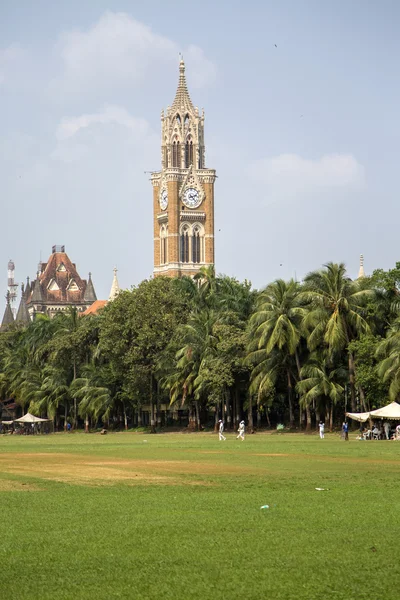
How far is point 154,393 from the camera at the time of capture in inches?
3666

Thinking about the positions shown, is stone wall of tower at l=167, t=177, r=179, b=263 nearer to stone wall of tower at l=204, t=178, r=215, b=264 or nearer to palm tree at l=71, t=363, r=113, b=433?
stone wall of tower at l=204, t=178, r=215, b=264

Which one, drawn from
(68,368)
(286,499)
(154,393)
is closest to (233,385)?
(154,393)

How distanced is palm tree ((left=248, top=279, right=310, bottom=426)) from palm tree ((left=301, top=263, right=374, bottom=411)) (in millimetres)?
1526

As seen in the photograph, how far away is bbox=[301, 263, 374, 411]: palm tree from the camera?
2817 inches

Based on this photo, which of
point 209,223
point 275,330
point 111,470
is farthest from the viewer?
point 209,223

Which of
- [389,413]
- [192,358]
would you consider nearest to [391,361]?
[389,413]

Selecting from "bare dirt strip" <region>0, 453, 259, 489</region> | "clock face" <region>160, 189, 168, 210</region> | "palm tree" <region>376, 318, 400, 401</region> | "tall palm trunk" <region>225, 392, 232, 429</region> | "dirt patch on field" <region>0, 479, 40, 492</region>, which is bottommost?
"dirt patch on field" <region>0, 479, 40, 492</region>

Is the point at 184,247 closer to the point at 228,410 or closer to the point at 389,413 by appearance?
the point at 228,410

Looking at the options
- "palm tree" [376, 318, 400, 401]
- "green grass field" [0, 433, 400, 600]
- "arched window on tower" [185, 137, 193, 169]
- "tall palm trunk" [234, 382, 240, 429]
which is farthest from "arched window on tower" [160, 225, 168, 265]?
"green grass field" [0, 433, 400, 600]

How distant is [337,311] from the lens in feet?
236

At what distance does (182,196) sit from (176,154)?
9.50m

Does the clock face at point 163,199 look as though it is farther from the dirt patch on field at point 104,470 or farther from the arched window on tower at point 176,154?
the dirt patch on field at point 104,470

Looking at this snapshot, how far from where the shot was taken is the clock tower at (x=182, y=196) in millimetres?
181000

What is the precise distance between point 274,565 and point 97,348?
263 ft
